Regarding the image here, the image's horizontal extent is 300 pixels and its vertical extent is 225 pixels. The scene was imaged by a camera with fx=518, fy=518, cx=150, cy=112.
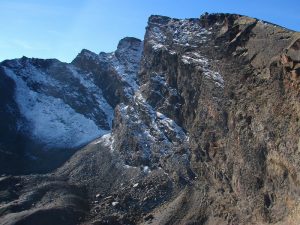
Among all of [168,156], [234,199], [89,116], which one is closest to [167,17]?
[89,116]

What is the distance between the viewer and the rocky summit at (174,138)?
2028 inches

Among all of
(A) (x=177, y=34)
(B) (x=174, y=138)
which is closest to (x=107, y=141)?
(B) (x=174, y=138)

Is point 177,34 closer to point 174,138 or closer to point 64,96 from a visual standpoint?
point 174,138

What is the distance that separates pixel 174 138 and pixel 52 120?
35.7 meters

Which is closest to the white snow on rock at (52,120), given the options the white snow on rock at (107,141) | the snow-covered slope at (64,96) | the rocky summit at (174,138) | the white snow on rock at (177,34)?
the snow-covered slope at (64,96)

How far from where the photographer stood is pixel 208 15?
7481 cm

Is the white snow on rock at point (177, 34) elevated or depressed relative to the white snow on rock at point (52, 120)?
elevated

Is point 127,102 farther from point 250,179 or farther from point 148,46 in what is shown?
point 250,179

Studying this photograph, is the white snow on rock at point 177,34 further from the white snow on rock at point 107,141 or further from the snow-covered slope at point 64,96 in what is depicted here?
the white snow on rock at point 107,141

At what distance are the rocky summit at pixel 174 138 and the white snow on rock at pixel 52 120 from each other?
8.1 inches

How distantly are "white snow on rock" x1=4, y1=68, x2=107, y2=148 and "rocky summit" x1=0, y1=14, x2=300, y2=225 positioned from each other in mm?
206

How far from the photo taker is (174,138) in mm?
70875

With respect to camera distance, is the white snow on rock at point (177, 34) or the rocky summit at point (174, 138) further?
the white snow on rock at point (177, 34)

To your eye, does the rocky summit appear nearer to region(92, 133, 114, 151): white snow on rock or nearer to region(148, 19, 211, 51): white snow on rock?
region(148, 19, 211, 51): white snow on rock
